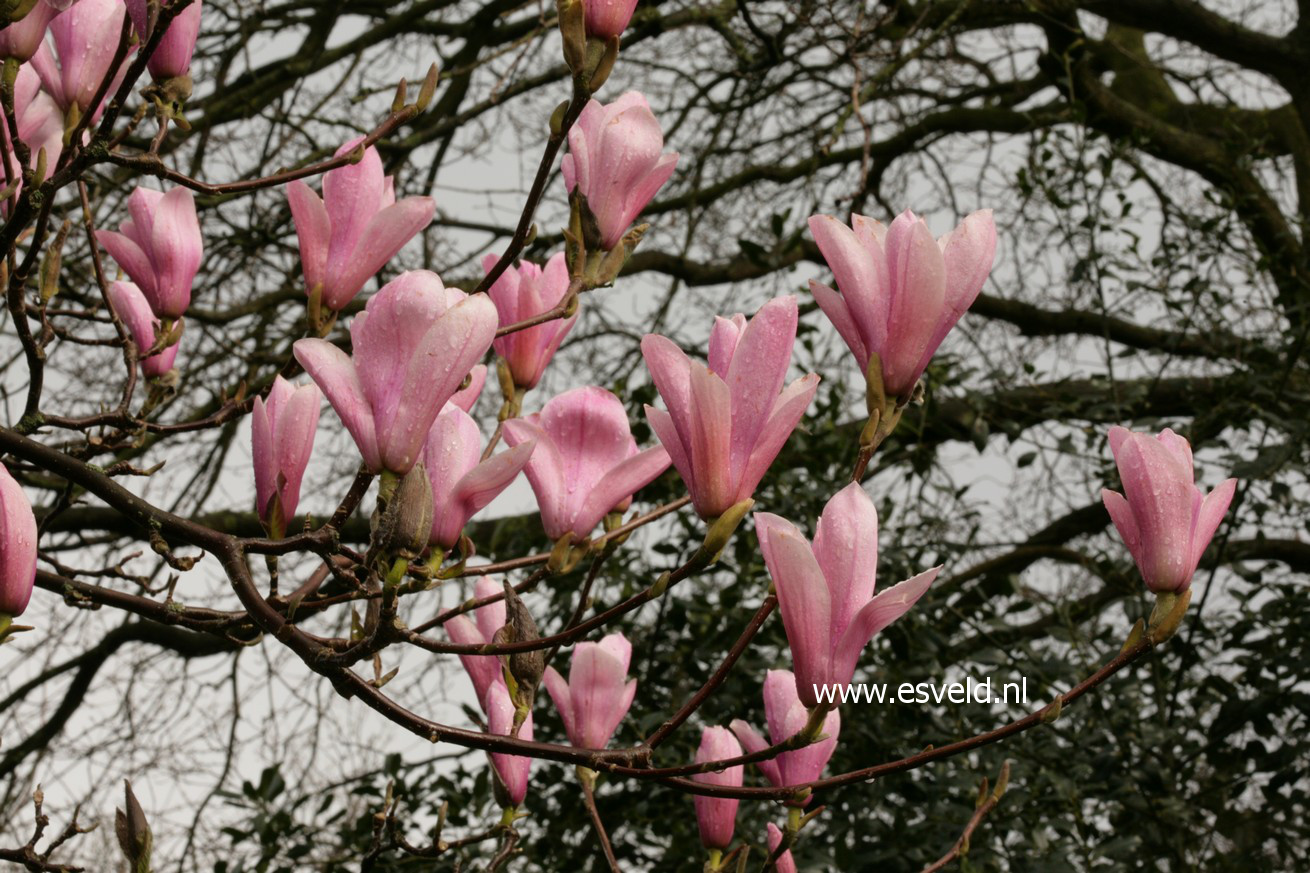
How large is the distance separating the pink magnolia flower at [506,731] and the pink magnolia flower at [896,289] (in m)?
0.33

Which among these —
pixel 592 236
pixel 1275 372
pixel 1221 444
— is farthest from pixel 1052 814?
pixel 592 236

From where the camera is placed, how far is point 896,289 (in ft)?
2.48

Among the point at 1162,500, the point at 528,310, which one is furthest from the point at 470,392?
the point at 1162,500

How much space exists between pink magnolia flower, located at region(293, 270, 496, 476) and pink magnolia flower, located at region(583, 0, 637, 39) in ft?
0.65

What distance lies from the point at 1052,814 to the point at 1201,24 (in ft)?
7.49

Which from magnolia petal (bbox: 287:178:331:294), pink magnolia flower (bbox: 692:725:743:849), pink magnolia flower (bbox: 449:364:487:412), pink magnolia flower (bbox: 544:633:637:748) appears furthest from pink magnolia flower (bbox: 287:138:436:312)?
pink magnolia flower (bbox: 692:725:743:849)

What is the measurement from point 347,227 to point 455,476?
0.25 m

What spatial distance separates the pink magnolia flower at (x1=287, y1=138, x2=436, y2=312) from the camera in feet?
2.99

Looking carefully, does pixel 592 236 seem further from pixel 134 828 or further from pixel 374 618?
pixel 134 828

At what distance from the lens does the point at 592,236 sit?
0.87 metres

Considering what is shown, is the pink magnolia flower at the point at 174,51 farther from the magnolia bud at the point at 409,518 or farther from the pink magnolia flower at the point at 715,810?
the pink magnolia flower at the point at 715,810

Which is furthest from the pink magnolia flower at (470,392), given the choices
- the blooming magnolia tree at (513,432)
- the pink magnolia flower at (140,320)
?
the pink magnolia flower at (140,320)

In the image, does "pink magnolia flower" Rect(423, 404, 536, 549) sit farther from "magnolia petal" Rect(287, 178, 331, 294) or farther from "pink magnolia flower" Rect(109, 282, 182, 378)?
"pink magnolia flower" Rect(109, 282, 182, 378)

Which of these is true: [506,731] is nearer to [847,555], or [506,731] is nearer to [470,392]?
[470,392]
